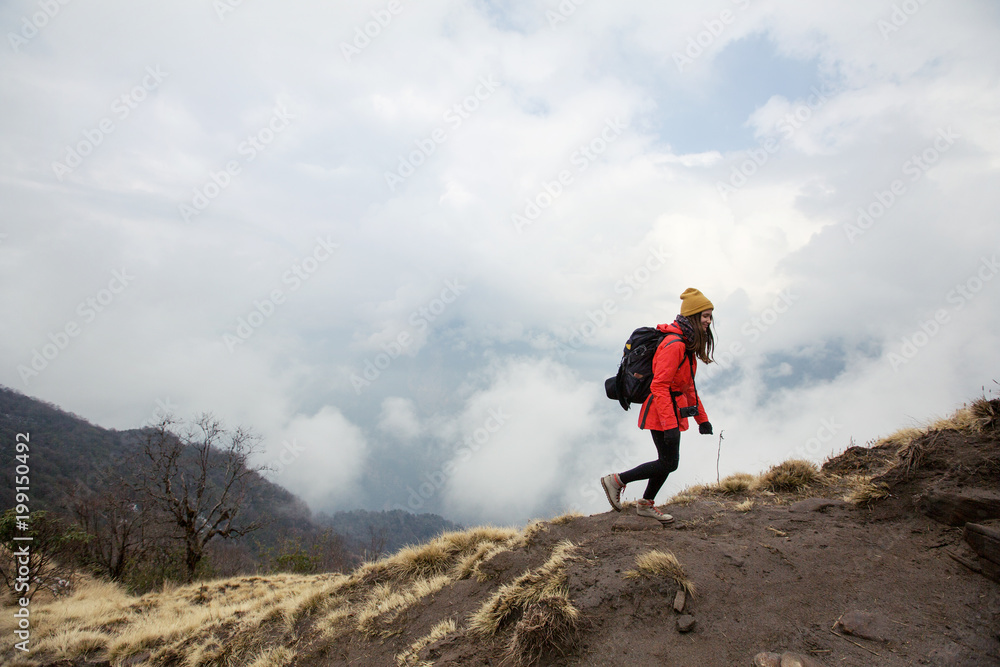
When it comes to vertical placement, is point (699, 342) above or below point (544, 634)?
above

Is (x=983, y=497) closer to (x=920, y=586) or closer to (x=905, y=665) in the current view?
(x=920, y=586)

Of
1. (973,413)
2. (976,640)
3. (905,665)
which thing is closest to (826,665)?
(905,665)

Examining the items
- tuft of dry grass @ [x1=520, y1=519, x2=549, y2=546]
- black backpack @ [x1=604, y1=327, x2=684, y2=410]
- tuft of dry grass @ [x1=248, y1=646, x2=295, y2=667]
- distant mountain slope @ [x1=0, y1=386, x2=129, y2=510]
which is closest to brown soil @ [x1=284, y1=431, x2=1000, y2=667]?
tuft of dry grass @ [x1=520, y1=519, x2=549, y2=546]

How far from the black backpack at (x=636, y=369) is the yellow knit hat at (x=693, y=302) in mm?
376

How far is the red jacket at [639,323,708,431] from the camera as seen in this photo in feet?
18.1

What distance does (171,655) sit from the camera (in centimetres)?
878

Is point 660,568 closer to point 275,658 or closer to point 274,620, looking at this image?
point 275,658

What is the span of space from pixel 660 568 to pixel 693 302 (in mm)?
3016

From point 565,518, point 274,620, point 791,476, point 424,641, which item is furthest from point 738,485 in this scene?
point 274,620

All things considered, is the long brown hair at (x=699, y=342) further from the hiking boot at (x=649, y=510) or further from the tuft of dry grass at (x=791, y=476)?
the tuft of dry grass at (x=791, y=476)

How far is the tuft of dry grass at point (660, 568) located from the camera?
4637mm

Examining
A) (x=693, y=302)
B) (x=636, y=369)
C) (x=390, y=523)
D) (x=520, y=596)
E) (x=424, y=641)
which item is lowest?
(x=390, y=523)

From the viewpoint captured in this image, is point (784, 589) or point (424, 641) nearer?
point (784, 589)

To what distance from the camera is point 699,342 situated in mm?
5766
